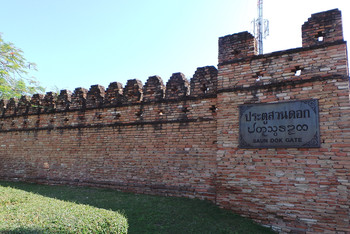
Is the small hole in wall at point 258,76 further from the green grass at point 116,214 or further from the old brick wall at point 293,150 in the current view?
the green grass at point 116,214

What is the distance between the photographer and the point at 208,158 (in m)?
6.15

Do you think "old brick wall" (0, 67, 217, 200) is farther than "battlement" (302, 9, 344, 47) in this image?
Yes

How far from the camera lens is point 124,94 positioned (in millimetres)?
7703

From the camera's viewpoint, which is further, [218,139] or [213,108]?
[213,108]

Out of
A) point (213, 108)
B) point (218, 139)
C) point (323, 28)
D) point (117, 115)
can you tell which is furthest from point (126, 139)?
point (323, 28)

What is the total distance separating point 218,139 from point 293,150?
1582 mm

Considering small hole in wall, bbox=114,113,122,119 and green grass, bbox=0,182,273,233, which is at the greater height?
small hole in wall, bbox=114,113,122,119

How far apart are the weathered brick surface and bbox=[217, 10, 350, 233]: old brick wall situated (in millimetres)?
18

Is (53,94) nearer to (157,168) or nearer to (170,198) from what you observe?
(157,168)

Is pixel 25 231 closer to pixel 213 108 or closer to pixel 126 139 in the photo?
pixel 126 139

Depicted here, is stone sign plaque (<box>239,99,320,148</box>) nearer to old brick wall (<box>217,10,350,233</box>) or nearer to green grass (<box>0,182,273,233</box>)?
old brick wall (<box>217,10,350,233</box>)

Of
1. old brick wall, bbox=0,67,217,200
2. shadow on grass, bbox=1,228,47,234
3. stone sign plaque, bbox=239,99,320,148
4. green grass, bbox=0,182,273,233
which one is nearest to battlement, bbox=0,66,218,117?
old brick wall, bbox=0,67,217,200

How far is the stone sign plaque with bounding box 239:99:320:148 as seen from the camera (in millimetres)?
4879

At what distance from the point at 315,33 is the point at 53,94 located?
861 cm
